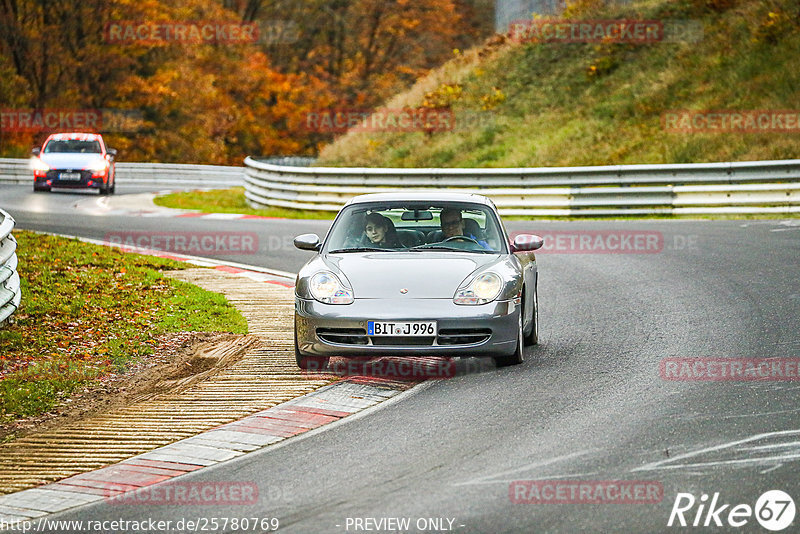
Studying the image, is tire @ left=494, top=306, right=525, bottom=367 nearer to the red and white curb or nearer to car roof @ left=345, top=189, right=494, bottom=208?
the red and white curb

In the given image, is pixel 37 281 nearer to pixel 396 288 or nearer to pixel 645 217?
pixel 396 288

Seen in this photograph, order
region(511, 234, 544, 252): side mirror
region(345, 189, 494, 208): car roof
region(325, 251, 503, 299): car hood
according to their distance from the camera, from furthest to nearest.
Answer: region(345, 189, 494, 208): car roof < region(511, 234, 544, 252): side mirror < region(325, 251, 503, 299): car hood

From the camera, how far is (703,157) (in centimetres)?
2745

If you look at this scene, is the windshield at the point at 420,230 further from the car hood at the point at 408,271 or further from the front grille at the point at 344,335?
the front grille at the point at 344,335

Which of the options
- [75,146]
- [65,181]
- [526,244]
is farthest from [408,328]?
[75,146]

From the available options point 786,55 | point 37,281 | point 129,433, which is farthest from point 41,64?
point 129,433

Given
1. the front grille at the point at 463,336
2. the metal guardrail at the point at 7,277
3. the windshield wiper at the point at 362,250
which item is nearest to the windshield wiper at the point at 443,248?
the windshield wiper at the point at 362,250

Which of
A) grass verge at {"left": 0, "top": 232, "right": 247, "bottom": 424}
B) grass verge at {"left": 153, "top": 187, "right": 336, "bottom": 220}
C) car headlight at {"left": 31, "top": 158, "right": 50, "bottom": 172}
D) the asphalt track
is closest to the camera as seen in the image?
the asphalt track

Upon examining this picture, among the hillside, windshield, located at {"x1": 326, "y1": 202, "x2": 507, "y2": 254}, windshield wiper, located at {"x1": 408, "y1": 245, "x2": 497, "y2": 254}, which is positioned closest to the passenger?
windshield, located at {"x1": 326, "y1": 202, "x2": 507, "y2": 254}

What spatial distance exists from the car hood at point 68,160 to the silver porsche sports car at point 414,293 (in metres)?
24.4

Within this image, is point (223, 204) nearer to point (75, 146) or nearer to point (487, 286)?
point (75, 146)

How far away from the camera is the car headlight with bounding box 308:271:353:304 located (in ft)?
29.5

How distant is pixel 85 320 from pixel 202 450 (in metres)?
5.07

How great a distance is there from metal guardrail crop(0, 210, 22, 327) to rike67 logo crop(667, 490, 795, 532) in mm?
7139
